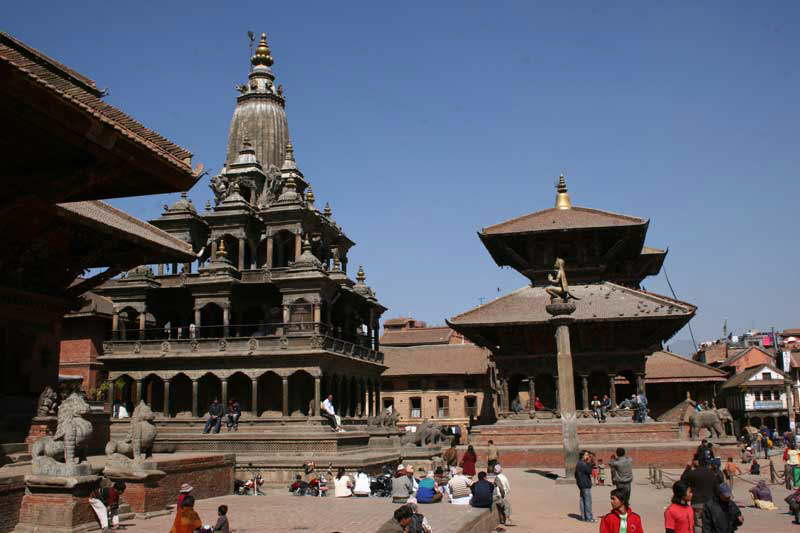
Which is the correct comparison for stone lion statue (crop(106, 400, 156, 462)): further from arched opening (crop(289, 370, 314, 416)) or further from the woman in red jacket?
arched opening (crop(289, 370, 314, 416))

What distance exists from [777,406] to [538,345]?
4667 cm

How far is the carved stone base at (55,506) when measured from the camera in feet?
40.0

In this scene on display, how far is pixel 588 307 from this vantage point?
38281mm

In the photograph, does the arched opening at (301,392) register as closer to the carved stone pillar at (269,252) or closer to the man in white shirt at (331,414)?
the man in white shirt at (331,414)

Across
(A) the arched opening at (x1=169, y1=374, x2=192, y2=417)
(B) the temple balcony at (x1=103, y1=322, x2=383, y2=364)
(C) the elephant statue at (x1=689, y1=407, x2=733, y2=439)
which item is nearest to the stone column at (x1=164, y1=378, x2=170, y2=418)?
(A) the arched opening at (x1=169, y1=374, x2=192, y2=417)

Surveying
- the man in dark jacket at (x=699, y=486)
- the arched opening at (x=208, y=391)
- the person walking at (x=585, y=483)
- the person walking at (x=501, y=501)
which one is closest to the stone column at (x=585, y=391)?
the person walking at (x=585, y=483)

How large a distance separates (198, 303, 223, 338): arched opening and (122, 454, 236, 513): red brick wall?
2594 centimetres

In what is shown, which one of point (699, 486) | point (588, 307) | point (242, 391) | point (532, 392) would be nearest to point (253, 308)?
point (242, 391)

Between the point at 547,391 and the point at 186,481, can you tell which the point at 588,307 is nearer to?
the point at 547,391

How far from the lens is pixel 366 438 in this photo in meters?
39.8

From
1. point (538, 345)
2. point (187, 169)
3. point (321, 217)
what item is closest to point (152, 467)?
point (187, 169)

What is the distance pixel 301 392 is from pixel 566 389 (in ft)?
71.7

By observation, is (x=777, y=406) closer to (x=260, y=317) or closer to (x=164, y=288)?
(x=260, y=317)

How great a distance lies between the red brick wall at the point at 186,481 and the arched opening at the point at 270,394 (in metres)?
22.3
